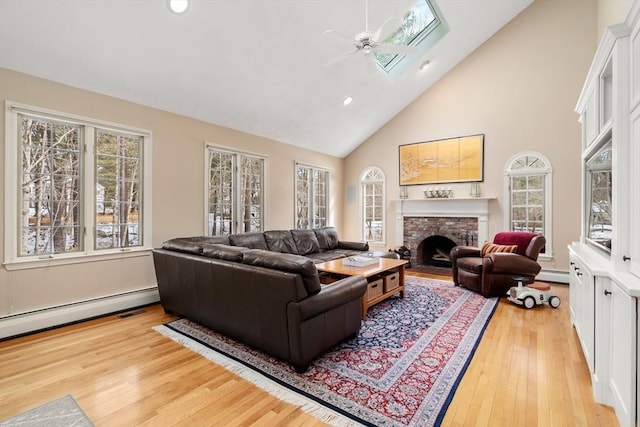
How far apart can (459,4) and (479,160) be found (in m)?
2.83

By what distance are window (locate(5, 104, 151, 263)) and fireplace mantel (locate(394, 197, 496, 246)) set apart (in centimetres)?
523

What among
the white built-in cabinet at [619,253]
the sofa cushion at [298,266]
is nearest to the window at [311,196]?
the sofa cushion at [298,266]

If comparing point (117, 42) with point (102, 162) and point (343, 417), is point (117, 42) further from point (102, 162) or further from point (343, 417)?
point (343, 417)

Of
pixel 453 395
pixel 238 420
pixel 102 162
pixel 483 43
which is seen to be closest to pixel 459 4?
pixel 483 43

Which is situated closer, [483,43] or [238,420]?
[238,420]

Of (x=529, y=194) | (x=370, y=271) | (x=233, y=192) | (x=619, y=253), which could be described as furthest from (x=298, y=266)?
(x=529, y=194)

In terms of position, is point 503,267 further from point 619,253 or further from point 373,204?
point 373,204

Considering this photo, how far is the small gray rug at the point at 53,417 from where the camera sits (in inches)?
72.0

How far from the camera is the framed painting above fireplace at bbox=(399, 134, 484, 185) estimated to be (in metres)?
6.09

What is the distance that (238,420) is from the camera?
1.85 m

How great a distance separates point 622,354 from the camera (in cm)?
166

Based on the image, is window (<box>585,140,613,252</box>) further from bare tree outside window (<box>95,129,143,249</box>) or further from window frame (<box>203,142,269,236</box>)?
bare tree outside window (<box>95,129,143,249</box>)

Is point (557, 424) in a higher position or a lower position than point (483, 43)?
lower

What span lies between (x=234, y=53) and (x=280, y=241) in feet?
9.90
